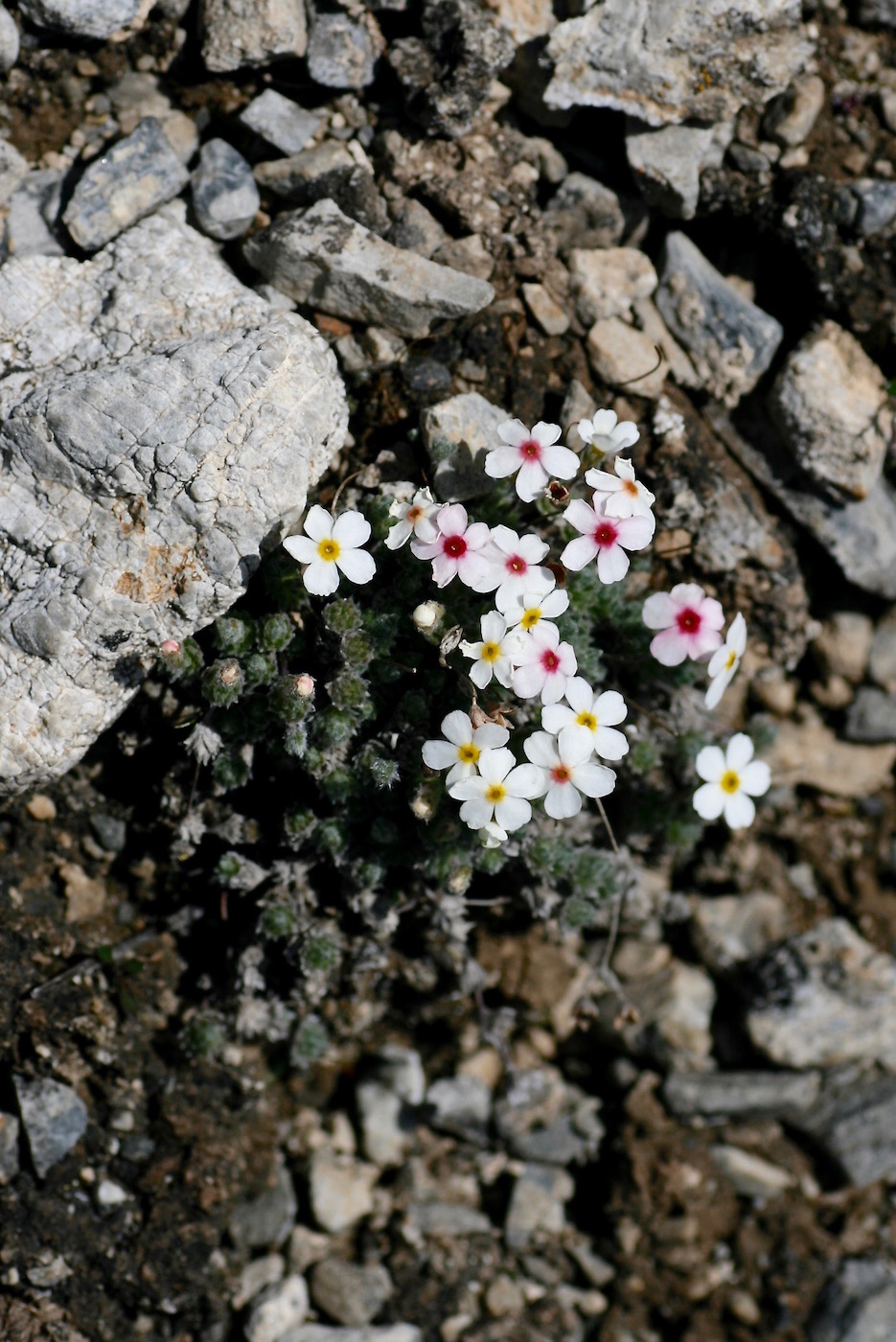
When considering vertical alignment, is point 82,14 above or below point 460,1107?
above

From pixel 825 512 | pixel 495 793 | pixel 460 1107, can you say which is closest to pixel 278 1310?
pixel 460 1107

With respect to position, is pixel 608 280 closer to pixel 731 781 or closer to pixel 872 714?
pixel 731 781

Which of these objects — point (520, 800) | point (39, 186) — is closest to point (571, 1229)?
point (520, 800)

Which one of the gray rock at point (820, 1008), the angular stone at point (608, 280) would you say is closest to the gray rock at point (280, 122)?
the angular stone at point (608, 280)

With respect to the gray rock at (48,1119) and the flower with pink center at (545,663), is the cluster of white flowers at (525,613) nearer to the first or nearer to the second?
the flower with pink center at (545,663)

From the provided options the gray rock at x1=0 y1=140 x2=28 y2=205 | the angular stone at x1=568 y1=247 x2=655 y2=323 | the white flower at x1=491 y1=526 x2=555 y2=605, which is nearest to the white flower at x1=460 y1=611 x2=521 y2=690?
the white flower at x1=491 y1=526 x2=555 y2=605
